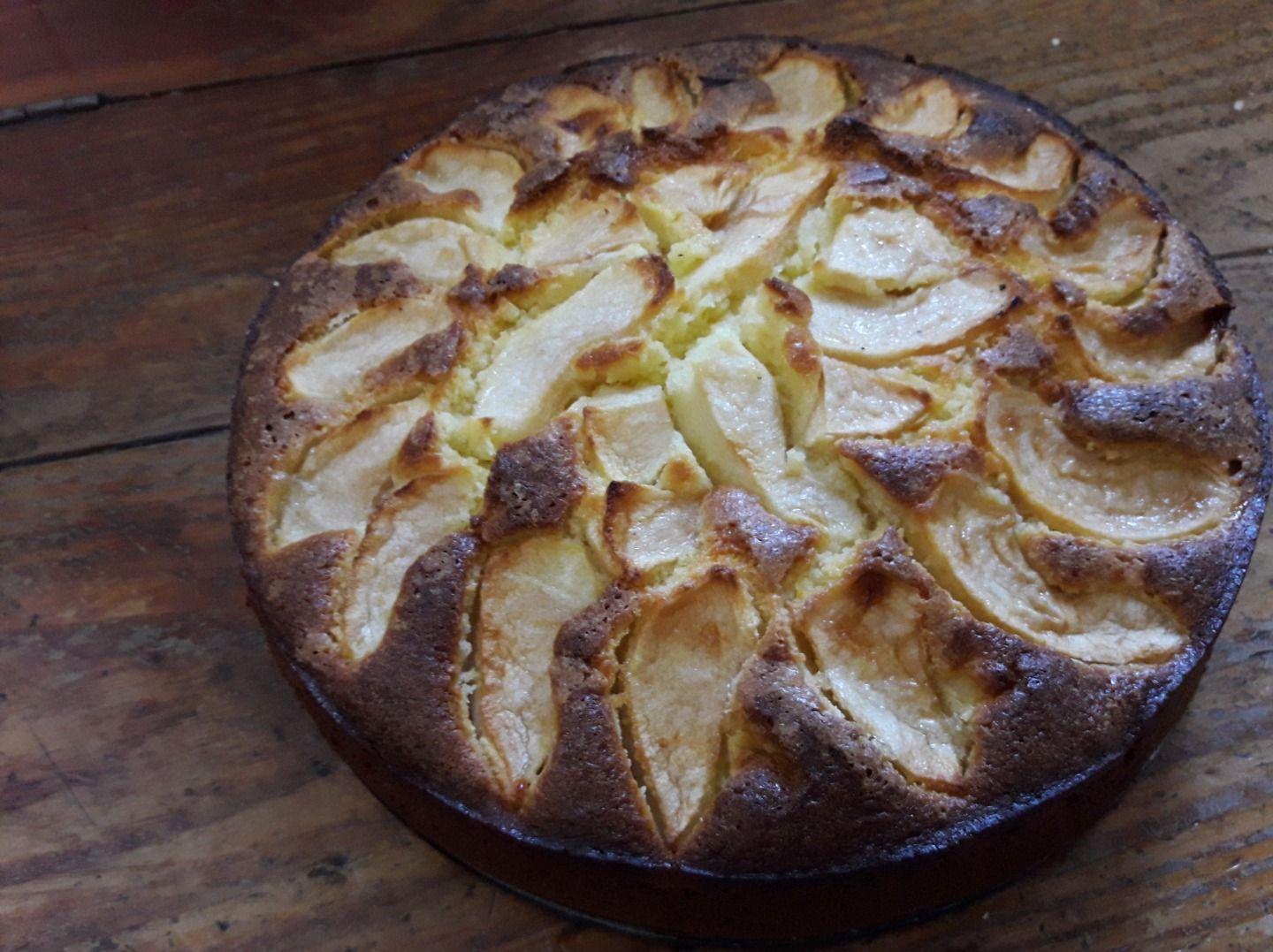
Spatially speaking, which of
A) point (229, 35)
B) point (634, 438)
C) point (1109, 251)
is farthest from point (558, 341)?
point (229, 35)

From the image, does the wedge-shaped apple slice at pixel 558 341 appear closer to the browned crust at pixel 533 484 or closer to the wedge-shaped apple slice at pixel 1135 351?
the browned crust at pixel 533 484

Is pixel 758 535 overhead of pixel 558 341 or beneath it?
beneath

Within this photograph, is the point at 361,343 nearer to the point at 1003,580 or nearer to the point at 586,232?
the point at 586,232

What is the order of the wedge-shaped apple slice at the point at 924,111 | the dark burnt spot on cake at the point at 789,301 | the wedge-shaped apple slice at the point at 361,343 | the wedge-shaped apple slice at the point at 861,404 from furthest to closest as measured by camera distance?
the wedge-shaped apple slice at the point at 924,111 → the wedge-shaped apple slice at the point at 361,343 → the dark burnt spot on cake at the point at 789,301 → the wedge-shaped apple slice at the point at 861,404

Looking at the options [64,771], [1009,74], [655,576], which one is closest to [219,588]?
[64,771]

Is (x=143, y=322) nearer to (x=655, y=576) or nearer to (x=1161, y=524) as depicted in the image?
(x=655, y=576)

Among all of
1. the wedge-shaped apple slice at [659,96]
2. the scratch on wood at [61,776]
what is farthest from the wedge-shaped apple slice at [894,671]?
the scratch on wood at [61,776]

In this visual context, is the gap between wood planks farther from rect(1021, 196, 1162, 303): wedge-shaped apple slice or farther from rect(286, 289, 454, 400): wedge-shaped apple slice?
rect(1021, 196, 1162, 303): wedge-shaped apple slice
